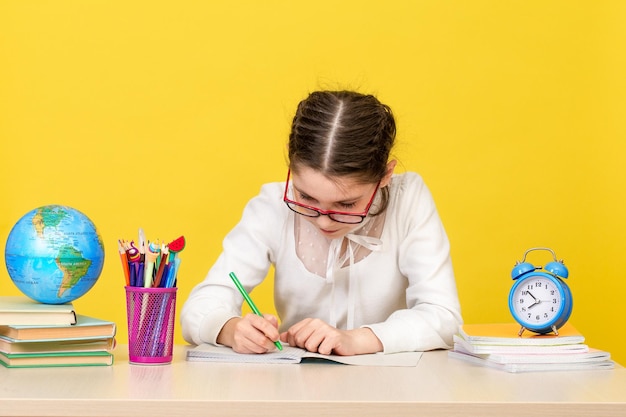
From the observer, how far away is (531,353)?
177 cm

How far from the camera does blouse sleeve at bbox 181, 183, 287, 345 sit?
2.08 meters

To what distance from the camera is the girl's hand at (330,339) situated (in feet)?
6.01

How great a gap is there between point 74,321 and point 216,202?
165cm

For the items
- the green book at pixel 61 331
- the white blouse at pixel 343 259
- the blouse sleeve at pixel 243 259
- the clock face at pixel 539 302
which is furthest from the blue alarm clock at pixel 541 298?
the green book at pixel 61 331

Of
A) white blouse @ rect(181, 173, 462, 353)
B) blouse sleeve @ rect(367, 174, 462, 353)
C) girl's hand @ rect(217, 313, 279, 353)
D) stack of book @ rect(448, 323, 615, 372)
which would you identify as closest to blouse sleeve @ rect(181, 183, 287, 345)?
white blouse @ rect(181, 173, 462, 353)

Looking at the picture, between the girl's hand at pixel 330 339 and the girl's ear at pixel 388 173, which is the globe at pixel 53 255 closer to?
the girl's hand at pixel 330 339

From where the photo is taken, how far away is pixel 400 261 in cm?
227

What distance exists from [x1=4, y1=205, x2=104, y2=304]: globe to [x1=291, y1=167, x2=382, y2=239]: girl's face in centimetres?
46

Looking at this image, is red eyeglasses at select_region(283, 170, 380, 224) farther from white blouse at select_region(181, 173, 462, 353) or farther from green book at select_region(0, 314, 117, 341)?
green book at select_region(0, 314, 117, 341)

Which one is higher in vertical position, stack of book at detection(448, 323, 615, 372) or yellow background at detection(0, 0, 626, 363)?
yellow background at detection(0, 0, 626, 363)

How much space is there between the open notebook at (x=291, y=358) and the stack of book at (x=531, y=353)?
0.11 metres

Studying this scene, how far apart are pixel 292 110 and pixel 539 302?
1.58 m

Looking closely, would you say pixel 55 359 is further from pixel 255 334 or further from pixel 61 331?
pixel 255 334

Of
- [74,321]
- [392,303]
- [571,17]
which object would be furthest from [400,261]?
[571,17]
